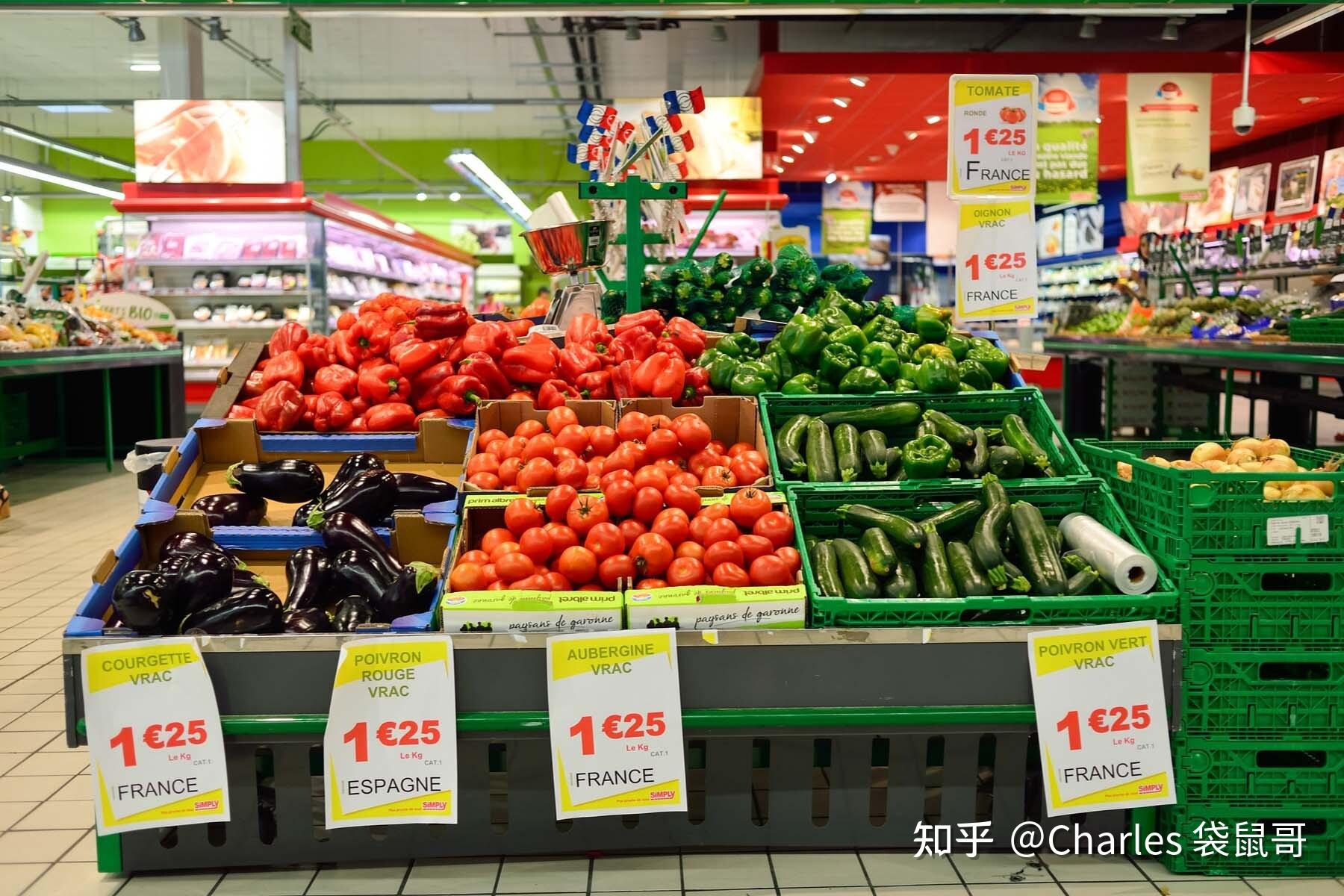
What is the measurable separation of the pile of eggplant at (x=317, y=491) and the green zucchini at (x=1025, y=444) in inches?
61.0

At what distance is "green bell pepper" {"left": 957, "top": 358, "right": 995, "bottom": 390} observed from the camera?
3357 millimetres

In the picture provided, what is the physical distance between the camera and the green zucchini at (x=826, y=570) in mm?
2412

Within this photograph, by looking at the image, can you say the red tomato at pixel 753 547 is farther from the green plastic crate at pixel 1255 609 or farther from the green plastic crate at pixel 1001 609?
the green plastic crate at pixel 1255 609

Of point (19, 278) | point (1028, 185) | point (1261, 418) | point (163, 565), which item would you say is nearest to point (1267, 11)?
point (1261, 418)

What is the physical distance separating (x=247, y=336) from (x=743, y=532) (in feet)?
33.5

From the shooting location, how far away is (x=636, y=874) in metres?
2.38

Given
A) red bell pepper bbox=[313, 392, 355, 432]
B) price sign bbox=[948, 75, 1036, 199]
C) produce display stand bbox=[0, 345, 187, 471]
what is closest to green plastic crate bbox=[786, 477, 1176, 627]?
red bell pepper bbox=[313, 392, 355, 432]

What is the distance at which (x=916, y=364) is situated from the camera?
3.28 m

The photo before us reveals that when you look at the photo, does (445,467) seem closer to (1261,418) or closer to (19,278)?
(1261,418)

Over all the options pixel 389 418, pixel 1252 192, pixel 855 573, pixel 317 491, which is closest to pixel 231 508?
pixel 317 491

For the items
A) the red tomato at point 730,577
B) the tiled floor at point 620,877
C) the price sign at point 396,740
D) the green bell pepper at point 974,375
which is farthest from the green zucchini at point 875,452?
the price sign at point 396,740

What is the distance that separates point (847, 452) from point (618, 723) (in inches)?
41.0

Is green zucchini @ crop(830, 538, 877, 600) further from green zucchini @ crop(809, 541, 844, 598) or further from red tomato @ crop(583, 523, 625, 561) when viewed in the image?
red tomato @ crop(583, 523, 625, 561)

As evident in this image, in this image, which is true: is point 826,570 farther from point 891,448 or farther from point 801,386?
point 801,386
